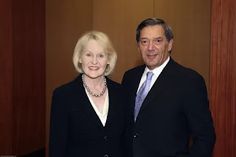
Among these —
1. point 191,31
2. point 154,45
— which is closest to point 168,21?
point 191,31

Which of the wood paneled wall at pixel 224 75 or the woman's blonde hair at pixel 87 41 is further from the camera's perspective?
the wood paneled wall at pixel 224 75

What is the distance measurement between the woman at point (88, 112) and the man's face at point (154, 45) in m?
0.24

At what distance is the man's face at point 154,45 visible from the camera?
7.79ft

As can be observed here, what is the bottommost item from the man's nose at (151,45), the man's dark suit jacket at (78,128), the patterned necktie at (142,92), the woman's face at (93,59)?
the man's dark suit jacket at (78,128)

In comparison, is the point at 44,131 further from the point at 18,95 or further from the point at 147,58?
Answer: the point at 147,58

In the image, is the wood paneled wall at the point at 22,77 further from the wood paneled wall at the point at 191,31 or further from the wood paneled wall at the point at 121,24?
the wood paneled wall at the point at 191,31

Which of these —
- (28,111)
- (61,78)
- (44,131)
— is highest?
(61,78)

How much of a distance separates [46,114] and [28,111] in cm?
42

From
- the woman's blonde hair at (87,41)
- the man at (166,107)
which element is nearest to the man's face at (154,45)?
the man at (166,107)

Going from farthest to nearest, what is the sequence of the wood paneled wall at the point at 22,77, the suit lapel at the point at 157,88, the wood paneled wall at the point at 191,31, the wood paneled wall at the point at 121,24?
the wood paneled wall at the point at 121,24
the wood paneled wall at the point at 22,77
the wood paneled wall at the point at 191,31
the suit lapel at the point at 157,88

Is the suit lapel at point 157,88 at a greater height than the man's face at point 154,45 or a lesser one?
lesser

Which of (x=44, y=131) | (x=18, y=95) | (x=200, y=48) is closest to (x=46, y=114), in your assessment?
(x=44, y=131)

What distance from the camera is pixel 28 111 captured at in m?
5.07

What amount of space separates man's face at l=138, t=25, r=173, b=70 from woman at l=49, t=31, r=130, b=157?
244 millimetres
